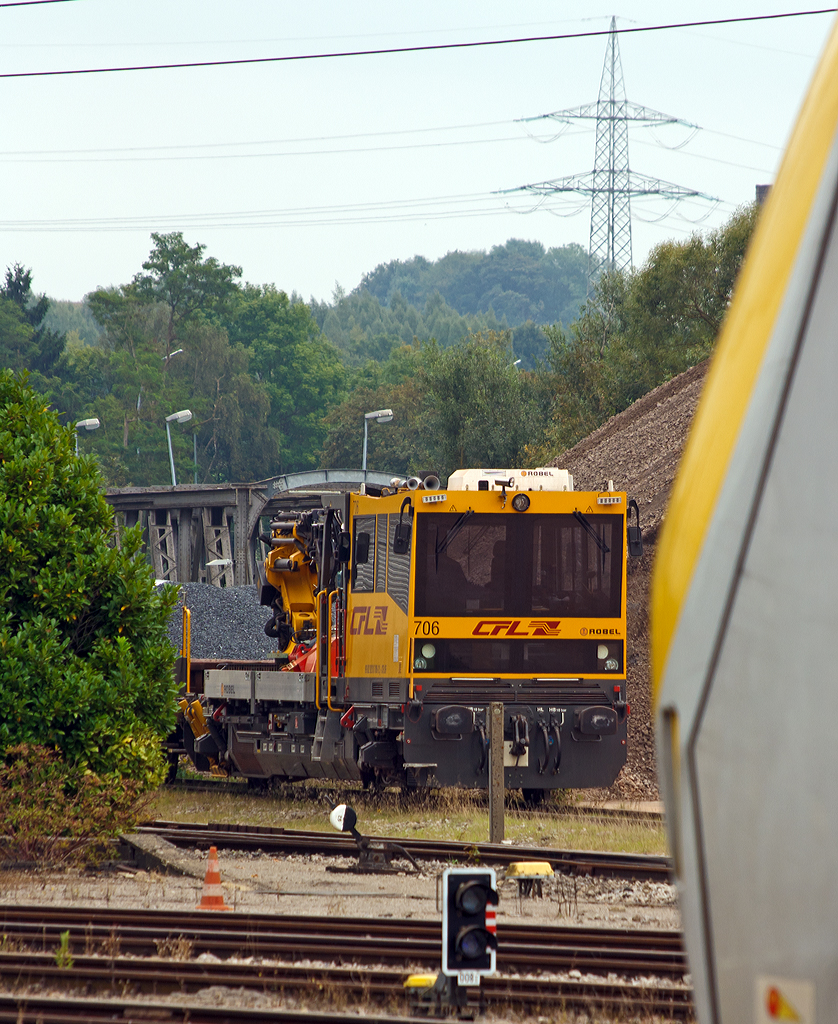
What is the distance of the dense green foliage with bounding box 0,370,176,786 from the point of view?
11.1 metres

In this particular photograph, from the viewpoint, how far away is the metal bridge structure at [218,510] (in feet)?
157

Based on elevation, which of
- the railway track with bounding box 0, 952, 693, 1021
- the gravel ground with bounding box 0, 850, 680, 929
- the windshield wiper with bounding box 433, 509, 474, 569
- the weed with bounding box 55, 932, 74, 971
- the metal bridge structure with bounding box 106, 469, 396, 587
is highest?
the metal bridge structure with bounding box 106, 469, 396, 587

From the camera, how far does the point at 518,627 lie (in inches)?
574

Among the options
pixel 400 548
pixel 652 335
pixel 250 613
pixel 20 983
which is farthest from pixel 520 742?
pixel 652 335

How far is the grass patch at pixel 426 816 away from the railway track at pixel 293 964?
12.2 ft

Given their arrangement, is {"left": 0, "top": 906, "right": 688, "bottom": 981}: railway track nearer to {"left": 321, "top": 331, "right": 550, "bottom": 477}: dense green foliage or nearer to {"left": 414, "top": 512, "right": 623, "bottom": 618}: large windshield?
{"left": 414, "top": 512, "right": 623, "bottom": 618}: large windshield

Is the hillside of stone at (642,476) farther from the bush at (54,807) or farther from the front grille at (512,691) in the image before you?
the bush at (54,807)

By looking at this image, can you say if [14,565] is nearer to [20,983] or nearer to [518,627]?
[20,983]

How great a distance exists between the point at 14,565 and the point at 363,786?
24.7 ft

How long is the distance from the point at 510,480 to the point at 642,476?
46.3ft

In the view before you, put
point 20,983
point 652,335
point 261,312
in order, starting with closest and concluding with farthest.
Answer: point 20,983, point 652,335, point 261,312

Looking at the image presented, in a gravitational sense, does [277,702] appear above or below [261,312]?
below

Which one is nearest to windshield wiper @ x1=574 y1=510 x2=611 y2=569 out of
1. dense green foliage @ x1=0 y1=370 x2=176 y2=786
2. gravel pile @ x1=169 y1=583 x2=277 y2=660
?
dense green foliage @ x1=0 y1=370 x2=176 y2=786

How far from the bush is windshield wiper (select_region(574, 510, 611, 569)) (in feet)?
19.6
